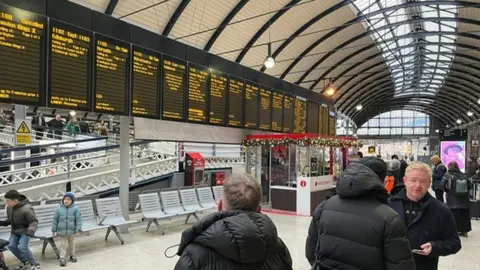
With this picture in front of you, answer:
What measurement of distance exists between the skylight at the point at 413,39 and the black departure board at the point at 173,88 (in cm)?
812

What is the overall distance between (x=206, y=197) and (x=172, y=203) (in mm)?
1301

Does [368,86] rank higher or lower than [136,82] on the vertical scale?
higher

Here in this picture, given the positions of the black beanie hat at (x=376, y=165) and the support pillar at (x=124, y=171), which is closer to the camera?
the black beanie hat at (x=376, y=165)

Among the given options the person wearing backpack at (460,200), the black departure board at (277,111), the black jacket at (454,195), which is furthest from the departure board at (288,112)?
the person wearing backpack at (460,200)

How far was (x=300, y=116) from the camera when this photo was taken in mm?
13828

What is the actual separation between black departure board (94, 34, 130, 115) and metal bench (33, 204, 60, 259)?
5.79 feet

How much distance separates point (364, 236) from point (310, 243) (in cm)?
62

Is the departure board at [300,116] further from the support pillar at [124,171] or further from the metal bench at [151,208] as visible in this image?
the support pillar at [124,171]

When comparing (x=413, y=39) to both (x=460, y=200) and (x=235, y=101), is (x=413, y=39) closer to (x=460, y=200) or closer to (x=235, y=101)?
(x=235, y=101)

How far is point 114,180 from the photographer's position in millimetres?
10734

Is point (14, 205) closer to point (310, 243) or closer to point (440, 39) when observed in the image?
point (310, 243)

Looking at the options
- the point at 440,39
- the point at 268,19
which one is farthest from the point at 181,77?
the point at 440,39

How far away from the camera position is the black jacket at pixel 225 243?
1.61 metres

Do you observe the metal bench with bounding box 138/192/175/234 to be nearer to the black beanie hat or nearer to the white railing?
the white railing
